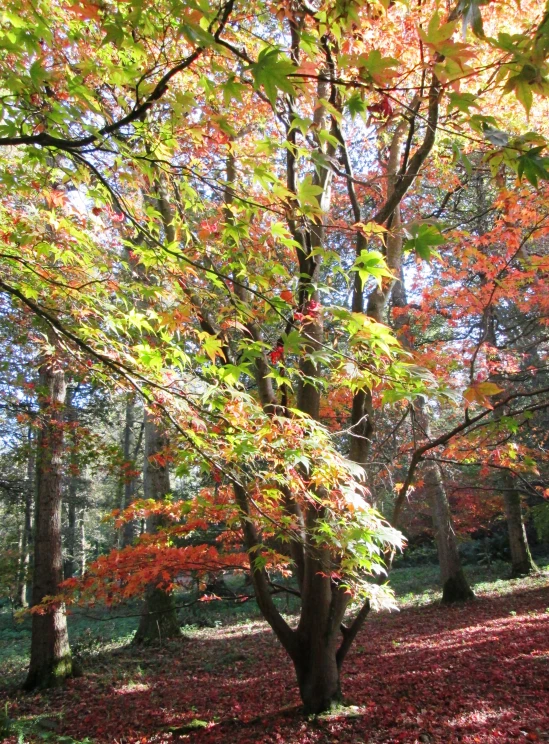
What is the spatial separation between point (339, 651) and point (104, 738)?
273cm

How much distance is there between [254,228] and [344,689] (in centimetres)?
512

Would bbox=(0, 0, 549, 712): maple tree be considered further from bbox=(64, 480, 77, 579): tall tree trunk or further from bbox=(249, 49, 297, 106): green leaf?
bbox=(64, 480, 77, 579): tall tree trunk

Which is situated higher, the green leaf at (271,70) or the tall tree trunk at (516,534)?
the green leaf at (271,70)

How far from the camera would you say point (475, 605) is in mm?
10273

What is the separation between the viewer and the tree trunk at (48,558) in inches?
299

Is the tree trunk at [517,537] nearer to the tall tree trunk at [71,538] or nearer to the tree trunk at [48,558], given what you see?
the tree trunk at [48,558]

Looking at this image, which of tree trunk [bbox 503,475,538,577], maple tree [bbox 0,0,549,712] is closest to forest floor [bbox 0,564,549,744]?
maple tree [bbox 0,0,549,712]

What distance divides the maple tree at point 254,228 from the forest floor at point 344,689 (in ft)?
2.29

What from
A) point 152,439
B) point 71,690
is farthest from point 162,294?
point 152,439

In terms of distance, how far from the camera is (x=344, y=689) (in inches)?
217

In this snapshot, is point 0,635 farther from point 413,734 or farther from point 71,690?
point 413,734

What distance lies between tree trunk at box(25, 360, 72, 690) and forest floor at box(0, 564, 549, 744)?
1.25 ft

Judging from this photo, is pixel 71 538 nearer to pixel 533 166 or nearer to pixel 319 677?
pixel 319 677


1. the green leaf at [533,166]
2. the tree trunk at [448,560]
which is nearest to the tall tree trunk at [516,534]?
the tree trunk at [448,560]
